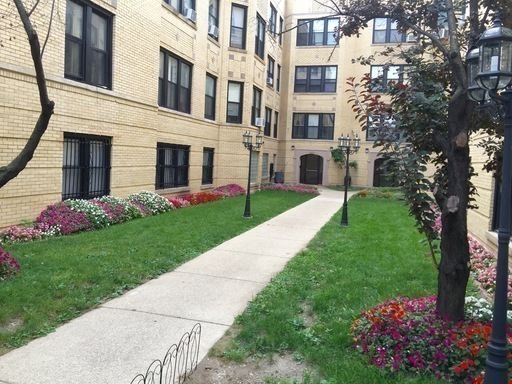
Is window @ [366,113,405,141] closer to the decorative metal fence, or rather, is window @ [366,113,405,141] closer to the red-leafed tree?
the red-leafed tree

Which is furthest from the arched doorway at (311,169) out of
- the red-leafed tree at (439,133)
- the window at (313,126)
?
the red-leafed tree at (439,133)

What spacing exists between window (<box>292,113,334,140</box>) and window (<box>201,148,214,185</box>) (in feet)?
43.6

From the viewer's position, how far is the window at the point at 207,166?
2010 centimetres

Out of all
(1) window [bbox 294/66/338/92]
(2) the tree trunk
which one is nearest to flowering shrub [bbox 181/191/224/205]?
(2) the tree trunk

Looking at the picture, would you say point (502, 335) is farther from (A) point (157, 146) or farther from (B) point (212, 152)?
(B) point (212, 152)

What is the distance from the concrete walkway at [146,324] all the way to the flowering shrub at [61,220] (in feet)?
10.5


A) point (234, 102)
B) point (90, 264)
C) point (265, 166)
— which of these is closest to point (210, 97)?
point (234, 102)

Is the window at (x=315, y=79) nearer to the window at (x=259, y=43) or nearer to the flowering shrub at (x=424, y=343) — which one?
the window at (x=259, y=43)

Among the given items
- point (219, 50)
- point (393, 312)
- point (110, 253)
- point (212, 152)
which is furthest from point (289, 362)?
point (219, 50)

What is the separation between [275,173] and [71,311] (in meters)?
26.8

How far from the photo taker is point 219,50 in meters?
20.5

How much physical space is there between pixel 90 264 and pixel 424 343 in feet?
17.0

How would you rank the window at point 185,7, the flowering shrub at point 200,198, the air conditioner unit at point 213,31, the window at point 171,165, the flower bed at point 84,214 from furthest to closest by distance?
the air conditioner unit at point 213,31 < the flowering shrub at point 200,198 < the window at point 185,7 < the window at point 171,165 < the flower bed at point 84,214

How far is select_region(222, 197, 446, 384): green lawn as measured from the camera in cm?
424
